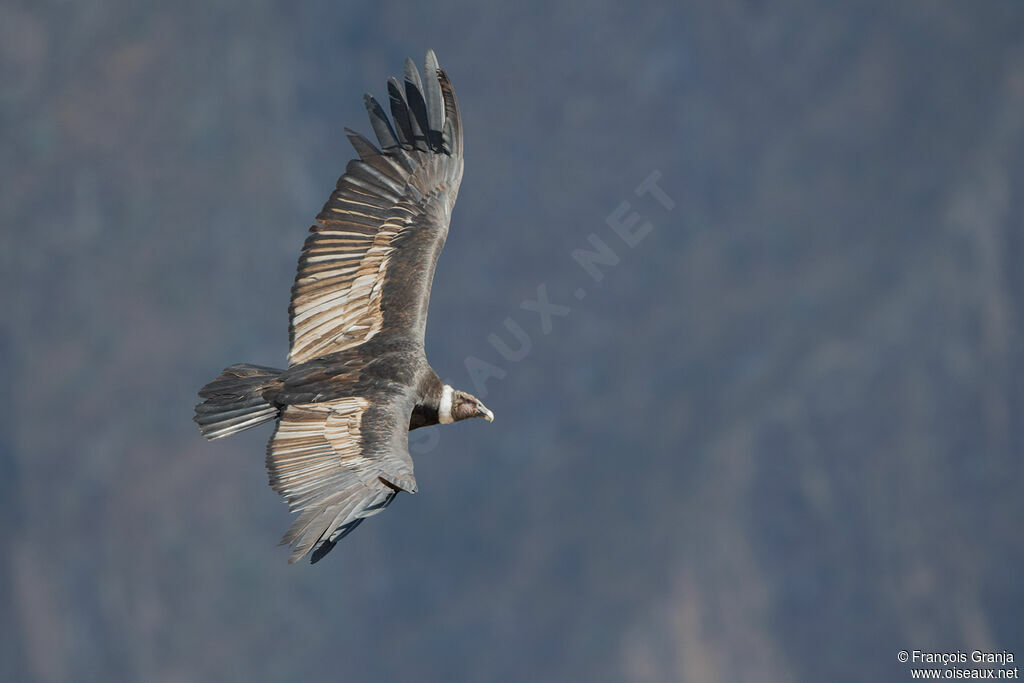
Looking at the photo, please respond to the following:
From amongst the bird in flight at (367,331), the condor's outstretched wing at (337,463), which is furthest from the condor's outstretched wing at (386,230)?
the condor's outstretched wing at (337,463)

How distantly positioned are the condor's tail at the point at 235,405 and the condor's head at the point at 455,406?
2430 millimetres

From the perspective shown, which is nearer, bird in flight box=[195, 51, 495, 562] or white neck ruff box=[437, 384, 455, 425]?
bird in flight box=[195, 51, 495, 562]

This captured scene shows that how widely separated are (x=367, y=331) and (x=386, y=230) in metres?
1.53

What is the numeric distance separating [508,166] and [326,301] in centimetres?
8333

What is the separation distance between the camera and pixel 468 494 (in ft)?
308

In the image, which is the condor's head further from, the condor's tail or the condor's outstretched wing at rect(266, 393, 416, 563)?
the condor's tail

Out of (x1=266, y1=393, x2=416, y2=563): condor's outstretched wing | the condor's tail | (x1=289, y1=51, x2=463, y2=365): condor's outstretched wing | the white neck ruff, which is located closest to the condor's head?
the white neck ruff

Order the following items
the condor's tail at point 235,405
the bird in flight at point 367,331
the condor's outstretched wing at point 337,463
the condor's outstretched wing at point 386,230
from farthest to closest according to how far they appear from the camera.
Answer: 1. the condor's outstretched wing at point 386,230
2. the condor's tail at point 235,405
3. the bird in flight at point 367,331
4. the condor's outstretched wing at point 337,463

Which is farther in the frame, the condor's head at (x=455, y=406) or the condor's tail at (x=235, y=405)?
the condor's head at (x=455, y=406)

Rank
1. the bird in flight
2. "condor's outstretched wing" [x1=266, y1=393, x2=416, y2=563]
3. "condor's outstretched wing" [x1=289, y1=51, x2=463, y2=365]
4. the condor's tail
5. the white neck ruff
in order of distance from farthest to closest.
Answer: the white neck ruff, "condor's outstretched wing" [x1=289, y1=51, x2=463, y2=365], the condor's tail, the bird in flight, "condor's outstretched wing" [x1=266, y1=393, x2=416, y2=563]

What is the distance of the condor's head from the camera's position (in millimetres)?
20047

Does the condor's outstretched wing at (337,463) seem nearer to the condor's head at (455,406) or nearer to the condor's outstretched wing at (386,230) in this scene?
the condor's head at (455,406)

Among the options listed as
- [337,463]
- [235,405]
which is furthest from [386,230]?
[337,463]

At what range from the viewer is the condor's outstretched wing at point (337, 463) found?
15773 mm
